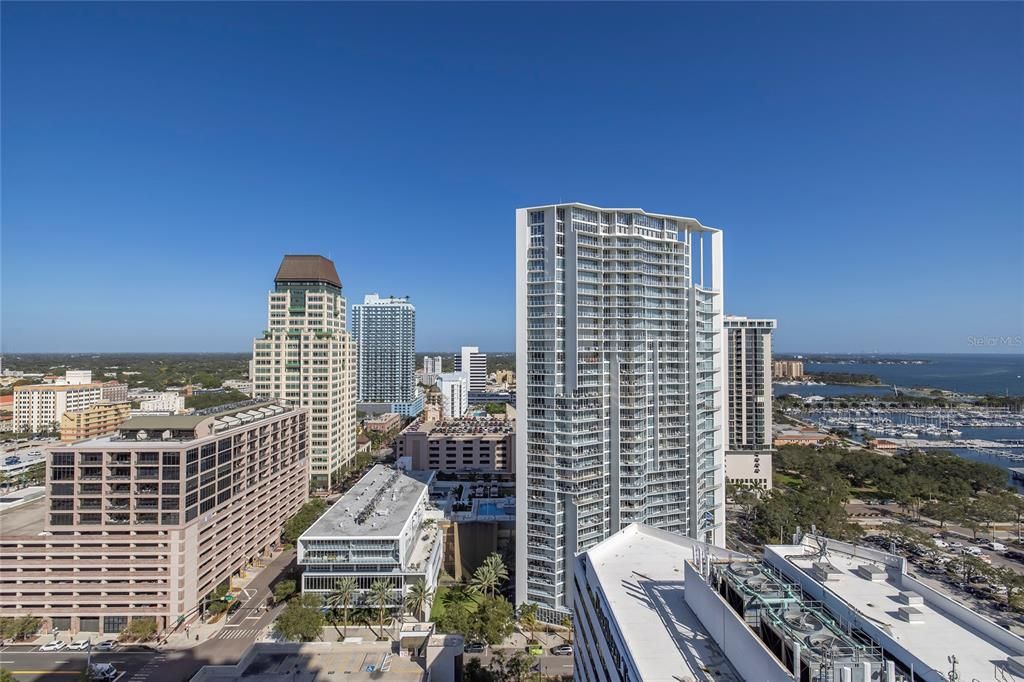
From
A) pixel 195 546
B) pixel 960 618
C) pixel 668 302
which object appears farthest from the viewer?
pixel 668 302

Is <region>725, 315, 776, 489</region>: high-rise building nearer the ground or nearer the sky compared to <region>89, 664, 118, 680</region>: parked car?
nearer the sky

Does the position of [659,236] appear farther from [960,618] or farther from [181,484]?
[181,484]

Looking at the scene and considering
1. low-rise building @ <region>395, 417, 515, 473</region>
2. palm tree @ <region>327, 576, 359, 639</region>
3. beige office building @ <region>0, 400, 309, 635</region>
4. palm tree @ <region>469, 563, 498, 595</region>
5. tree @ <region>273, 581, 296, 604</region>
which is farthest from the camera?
low-rise building @ <region>395, 417, 515, 473</region>

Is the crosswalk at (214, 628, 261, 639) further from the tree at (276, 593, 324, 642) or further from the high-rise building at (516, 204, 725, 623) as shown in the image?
the high-rise building at (516, 204, 725, 623)

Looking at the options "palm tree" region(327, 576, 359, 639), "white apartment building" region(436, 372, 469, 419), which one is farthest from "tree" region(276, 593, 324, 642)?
"white apartment building" region(436, 372, 469, 419)

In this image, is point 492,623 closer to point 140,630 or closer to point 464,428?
point 140,630

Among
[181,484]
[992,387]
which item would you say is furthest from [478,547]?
[992,387]

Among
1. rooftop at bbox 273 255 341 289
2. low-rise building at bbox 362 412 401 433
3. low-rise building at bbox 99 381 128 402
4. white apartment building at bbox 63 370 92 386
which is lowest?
low-rise building at bbox 362 412 401 433
